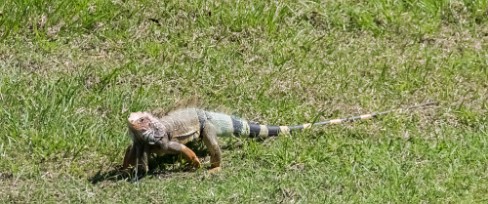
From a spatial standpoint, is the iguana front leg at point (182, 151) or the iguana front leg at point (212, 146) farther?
the iguana front leg at point (212, 146)

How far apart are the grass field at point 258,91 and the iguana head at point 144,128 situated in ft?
0.84

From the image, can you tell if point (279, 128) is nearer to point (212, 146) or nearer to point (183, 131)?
point (212, 146)

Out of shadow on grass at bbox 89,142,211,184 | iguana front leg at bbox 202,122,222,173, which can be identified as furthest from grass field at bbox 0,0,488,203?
iguana front leg at bbox 202,122,222,173

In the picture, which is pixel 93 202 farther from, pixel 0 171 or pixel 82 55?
pixel 82 55

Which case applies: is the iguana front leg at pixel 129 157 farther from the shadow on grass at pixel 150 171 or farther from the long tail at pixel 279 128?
the long tail at pixel 279 128

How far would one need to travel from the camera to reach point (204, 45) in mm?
9281

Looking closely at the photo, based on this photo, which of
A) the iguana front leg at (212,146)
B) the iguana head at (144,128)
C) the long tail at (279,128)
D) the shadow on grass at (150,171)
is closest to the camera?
the iguana head at (144,128)

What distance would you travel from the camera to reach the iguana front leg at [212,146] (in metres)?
7.85

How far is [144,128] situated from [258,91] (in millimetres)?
1347

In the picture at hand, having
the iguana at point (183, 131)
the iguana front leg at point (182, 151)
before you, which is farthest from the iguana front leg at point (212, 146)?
the iguana front leg at point (182, 151)

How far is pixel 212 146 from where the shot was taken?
7879 millimetres

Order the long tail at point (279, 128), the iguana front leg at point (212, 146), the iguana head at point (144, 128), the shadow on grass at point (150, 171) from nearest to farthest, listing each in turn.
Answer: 1. the iguana head at point (144, 128)
2. the shadow on grass at point (150, 171)
3. the iguana front leg at point (212, 146)
4. the long tail at point (279, 128)

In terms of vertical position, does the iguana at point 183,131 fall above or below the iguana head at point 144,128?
below

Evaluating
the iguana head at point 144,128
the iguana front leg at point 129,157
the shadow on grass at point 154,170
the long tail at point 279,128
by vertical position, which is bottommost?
the long tail at point 279,128
